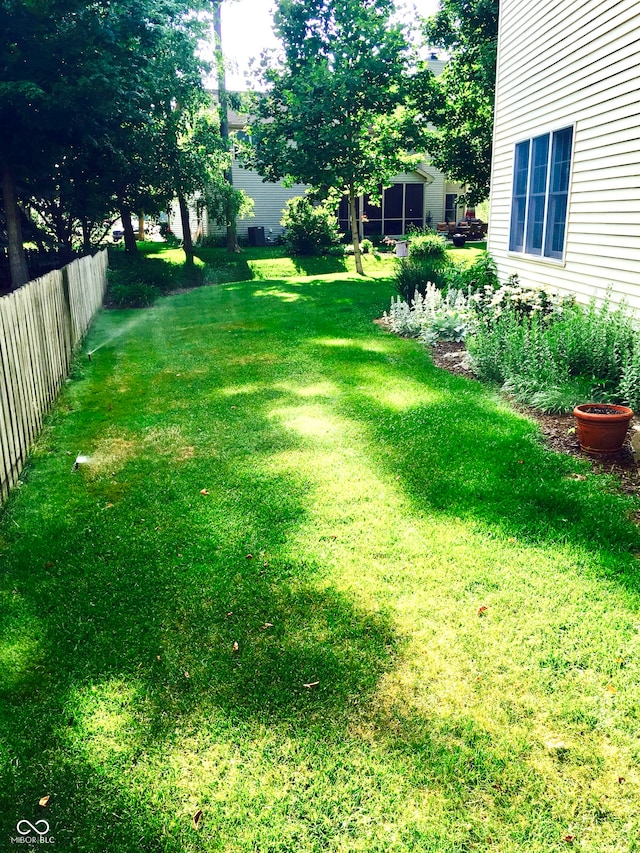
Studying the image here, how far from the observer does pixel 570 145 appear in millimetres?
7543

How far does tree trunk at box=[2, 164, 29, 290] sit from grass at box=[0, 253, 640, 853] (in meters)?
12.2

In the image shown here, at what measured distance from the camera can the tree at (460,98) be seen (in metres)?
18.3

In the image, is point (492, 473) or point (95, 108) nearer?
point (492, 473)

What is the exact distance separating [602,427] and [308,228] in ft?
63.5

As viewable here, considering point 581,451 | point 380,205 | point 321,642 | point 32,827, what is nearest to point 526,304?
point 581,451

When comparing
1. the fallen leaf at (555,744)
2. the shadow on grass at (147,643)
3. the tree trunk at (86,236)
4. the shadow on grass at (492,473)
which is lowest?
the fallen leaf at (555,744)

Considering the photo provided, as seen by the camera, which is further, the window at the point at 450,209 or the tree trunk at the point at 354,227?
the window at the point at 450,209

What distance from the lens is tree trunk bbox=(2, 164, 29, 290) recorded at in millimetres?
15305

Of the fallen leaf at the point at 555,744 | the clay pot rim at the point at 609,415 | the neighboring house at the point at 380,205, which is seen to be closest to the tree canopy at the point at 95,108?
the neighboring house at the point at 380,205

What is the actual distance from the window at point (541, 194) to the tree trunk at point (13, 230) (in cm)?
1222

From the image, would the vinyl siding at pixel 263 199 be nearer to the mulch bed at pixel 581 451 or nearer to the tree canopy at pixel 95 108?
the tree canopy at pixel 95 108

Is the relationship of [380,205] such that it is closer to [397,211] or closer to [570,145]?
[397,211]

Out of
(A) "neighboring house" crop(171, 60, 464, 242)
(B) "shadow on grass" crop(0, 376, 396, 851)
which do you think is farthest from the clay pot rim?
(A) "neighboring house" crop(171, 60, 464, 242)

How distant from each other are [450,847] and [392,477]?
107 inches
